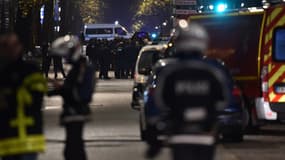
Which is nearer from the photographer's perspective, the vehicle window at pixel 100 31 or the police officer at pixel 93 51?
the police officer at pixel 93 51

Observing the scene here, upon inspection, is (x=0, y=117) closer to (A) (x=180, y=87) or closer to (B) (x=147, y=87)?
(A) (x=180, y=87)

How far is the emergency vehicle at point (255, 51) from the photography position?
59.1 ft

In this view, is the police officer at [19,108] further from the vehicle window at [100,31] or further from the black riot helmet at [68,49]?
the vehicle window at [100,31]

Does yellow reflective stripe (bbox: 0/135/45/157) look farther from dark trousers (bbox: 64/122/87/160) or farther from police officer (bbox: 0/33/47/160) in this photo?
dark trousers (bbox: 64/122/87/160)

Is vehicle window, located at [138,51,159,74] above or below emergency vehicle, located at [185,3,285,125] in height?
below

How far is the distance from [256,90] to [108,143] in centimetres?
362

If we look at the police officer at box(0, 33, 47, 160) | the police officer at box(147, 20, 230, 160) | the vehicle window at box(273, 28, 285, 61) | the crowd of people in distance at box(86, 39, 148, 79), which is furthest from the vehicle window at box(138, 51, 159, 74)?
the police officer at box(0, 33, 47, 160)

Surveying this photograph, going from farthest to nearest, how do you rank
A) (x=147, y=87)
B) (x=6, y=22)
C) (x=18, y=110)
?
(x=6, y=22), (x=147, y=87), (x=18, y=110)

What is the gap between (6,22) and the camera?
45094 millimetres

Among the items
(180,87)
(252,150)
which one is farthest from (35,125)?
(252,150)

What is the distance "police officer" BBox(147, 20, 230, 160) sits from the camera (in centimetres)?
900

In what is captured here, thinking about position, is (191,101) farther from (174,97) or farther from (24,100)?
(24,100)

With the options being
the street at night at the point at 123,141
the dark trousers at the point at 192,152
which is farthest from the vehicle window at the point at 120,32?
the dark trousers at the point at 192,152

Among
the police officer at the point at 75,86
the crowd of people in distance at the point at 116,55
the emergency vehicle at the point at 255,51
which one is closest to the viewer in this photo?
the police officer at the point at 75,86
